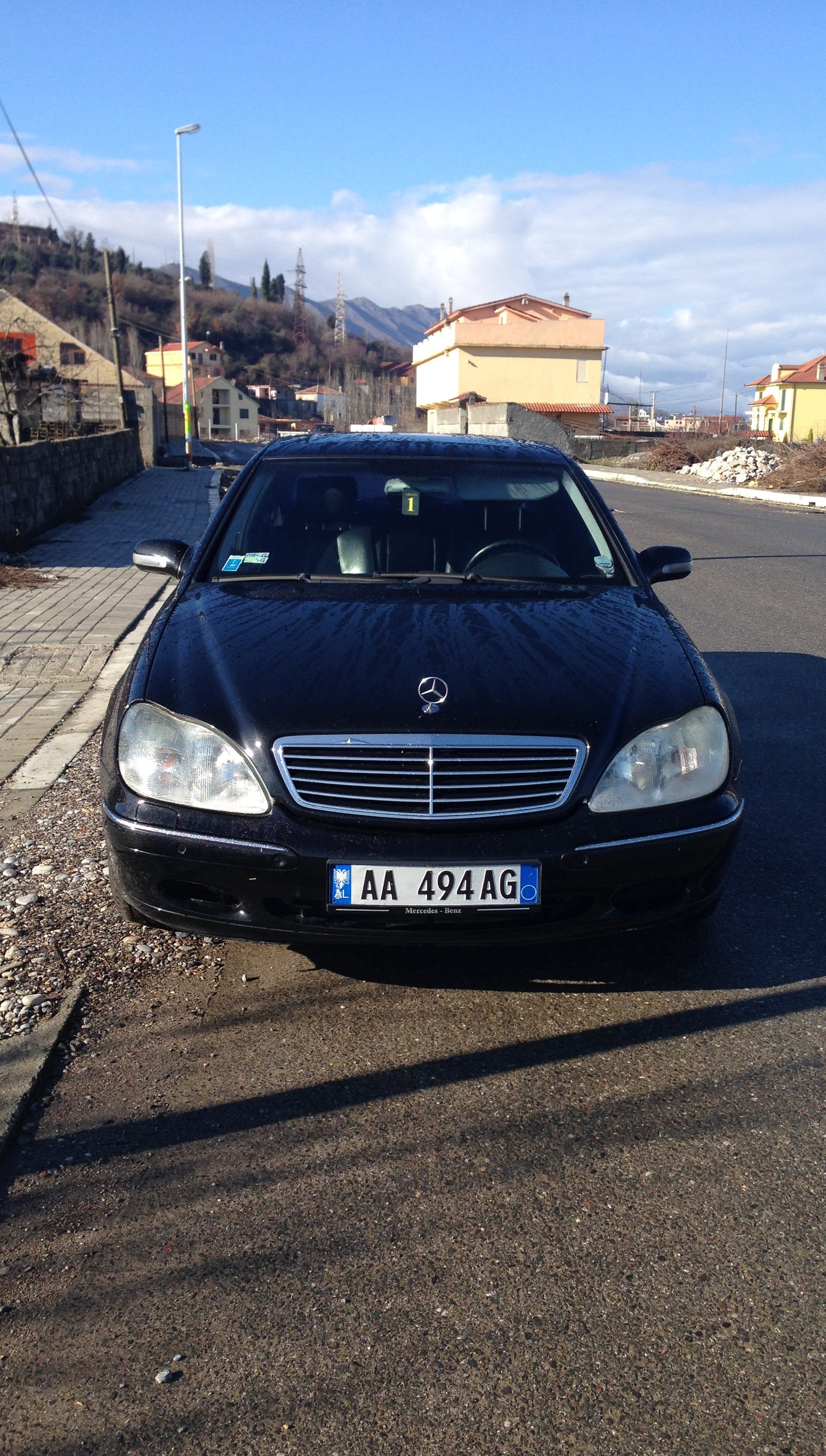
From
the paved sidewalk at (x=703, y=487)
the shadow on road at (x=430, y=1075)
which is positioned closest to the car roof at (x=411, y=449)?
the shadow on road at (x=430, y=1075)

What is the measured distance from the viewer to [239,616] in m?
3.72

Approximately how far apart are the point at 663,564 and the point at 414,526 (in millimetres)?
988

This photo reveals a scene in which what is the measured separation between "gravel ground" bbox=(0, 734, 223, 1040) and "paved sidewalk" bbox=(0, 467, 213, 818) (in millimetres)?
606

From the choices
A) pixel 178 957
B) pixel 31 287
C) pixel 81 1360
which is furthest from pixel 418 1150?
pixel 31 287

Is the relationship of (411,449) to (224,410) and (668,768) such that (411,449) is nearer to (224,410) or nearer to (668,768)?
(668,768)

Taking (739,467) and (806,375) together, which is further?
(806,375)

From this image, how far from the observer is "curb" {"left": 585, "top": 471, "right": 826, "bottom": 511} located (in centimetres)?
2588

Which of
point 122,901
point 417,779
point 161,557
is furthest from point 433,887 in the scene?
point 161,557

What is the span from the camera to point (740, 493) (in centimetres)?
2964

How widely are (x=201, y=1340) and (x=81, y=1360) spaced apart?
0.66 ft

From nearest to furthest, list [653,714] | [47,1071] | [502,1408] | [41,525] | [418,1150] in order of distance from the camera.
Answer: [502,1408] < [418,1150] < [47,1071] < [653,714] < [41,525]

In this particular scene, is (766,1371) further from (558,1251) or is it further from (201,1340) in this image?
(201,1340)

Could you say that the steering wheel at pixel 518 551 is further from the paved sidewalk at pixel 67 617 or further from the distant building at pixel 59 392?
the distant building at pixel 59 392

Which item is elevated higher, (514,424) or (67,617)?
(514,424)
